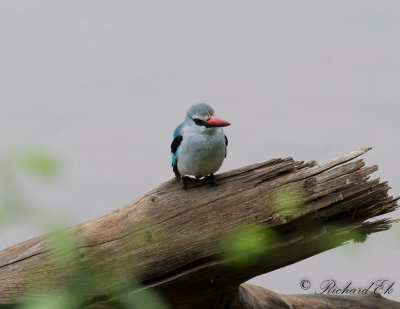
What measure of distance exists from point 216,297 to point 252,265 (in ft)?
1.11

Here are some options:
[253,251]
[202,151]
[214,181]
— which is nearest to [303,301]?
[253,251]

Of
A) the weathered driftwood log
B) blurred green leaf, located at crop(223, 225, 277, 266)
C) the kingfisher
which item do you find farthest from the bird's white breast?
blurred green leaf, located at crop(223, 225, 277, 266)

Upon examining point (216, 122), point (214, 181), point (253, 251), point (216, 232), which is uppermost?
point (216, 122)

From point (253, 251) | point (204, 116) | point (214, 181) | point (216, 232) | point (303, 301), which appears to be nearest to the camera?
point (253, 251)

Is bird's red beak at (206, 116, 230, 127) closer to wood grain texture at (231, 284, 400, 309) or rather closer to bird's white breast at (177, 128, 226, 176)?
bird's white breast at (177, 128, 226, 176)

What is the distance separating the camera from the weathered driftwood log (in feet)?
12.0

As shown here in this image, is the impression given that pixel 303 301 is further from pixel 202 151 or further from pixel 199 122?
pixel 199 122

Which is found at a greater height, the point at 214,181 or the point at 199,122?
the point at 199,122

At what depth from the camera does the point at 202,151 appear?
3861 mm

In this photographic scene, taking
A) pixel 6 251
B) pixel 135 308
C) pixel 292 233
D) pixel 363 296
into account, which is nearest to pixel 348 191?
pixel 292 233

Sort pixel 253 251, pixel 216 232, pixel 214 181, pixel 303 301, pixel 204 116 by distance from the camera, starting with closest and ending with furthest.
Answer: pixel 253 251, pixel 216 232, pixel 204 116, pixel 214 181, pixel 303 301

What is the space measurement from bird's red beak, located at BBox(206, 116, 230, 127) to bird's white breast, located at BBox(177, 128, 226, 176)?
0.09 meters

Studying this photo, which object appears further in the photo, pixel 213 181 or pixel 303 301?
pixel 303 301

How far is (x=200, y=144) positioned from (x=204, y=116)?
18 cm
